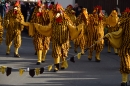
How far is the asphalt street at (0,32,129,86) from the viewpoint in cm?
949

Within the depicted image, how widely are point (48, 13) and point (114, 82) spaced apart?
338cm

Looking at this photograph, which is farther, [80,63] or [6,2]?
[6,2]

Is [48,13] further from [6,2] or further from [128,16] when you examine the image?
[6,2]

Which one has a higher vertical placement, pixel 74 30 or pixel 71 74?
pixel 74 30

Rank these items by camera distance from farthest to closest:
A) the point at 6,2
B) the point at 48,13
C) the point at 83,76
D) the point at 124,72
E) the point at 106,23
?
the point at 6,2
the point at 106,23
the point at 48,13
the point at 83,76
the point at 124,72

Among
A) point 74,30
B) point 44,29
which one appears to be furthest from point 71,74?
point 44,29

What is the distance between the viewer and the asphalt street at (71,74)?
9.49 meters

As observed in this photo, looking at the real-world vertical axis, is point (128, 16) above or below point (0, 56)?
above

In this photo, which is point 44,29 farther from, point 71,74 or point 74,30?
point 71,74

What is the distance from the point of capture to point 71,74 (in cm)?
1055

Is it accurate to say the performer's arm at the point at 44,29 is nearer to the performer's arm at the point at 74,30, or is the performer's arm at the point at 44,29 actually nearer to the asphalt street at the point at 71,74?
the performer's arm at the point at 74,30

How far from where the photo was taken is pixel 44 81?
9.63 m

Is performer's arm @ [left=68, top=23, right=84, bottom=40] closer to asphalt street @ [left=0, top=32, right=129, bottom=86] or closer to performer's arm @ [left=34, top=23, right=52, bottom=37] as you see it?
performer's arm @ [left=34, top=23, right=52, bottom=37]

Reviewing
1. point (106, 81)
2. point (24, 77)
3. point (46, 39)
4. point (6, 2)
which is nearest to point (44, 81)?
point (24, 77)
